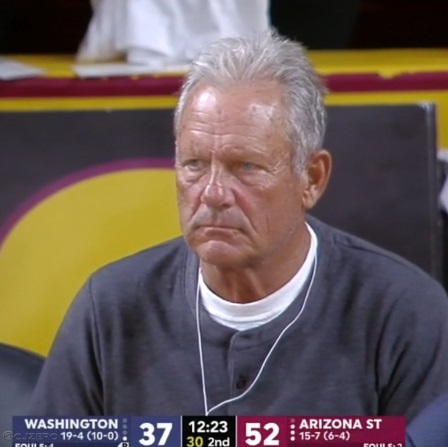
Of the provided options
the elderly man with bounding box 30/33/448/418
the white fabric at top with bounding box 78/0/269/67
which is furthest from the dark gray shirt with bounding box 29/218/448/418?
the white fabric at top with bounding box 78/0/269/67

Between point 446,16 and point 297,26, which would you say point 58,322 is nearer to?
point 297,26

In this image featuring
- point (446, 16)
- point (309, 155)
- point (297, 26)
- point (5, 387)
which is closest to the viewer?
point (309, 155)

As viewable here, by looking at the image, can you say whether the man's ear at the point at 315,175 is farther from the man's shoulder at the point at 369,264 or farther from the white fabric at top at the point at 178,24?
the white fabric at top at the point at 178,24

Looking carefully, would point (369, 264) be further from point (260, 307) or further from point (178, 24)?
point (178, 24)

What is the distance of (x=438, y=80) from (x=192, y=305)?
0.46 m

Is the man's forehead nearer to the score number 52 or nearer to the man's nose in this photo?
the man's nose

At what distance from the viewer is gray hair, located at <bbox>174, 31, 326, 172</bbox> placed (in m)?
1.07

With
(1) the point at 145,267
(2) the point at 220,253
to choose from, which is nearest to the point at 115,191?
(1) the point at 145,267

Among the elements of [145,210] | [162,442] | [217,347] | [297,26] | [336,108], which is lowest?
[162,442]

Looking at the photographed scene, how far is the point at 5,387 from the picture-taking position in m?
1.28

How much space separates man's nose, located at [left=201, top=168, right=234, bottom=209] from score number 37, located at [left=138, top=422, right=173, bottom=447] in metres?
0.25

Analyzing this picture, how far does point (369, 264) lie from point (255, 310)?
0.14m

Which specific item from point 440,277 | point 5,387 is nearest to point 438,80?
point 440,277

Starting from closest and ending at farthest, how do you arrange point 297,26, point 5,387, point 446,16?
point 5,387 → point 297,26 → point 446,16
